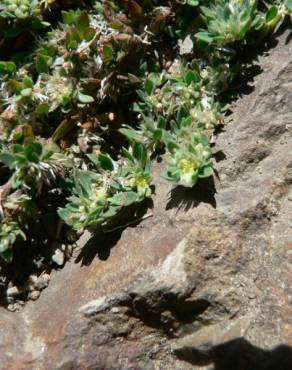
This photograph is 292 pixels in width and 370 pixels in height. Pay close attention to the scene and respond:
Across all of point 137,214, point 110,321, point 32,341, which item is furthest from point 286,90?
point 32,341

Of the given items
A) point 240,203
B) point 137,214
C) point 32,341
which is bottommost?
→ point 32,341

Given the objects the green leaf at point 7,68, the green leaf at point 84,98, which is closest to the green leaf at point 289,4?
the green leaf at point 84,98

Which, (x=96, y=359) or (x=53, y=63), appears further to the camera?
(x=53, y=63)

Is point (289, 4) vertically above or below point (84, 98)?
above

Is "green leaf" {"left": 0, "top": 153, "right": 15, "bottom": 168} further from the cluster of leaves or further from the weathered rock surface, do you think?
the weathered rock surface

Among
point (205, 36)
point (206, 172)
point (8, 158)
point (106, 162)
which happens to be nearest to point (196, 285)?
point (206, 172)

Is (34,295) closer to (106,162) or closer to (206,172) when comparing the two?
(106,162)

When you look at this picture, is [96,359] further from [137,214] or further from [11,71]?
[11,71]
